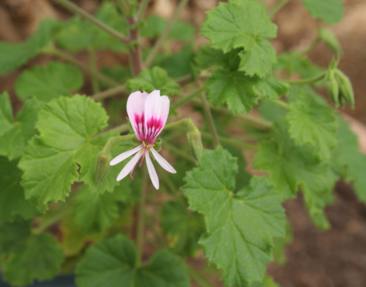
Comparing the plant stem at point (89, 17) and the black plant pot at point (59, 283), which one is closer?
the plant stem at point (89, 17)

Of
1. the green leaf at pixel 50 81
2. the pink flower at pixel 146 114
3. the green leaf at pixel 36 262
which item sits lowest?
the pink flower at pixel 146 114

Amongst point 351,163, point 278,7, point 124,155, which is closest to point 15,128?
point 124,155

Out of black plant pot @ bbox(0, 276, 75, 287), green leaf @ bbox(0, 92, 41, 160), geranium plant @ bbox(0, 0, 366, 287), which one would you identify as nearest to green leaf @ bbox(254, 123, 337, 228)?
geranium plant @ bbox(0, 0, 366, 287)

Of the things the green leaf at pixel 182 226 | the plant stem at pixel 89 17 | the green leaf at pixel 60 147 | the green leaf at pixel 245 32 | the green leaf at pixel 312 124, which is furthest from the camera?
the green leaf at pixel 182 226

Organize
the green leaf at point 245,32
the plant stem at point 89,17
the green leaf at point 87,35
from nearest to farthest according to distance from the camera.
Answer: the green leaf at point 245,32
the plant stem at point 89,17
the green leaf at point 87,35

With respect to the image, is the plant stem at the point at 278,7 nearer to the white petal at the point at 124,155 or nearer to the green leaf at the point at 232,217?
the green leaf at the point at 232,217

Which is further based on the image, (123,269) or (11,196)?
(123,269)

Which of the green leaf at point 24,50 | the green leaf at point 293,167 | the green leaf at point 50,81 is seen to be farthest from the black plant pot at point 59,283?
the green leaf at point 293,167

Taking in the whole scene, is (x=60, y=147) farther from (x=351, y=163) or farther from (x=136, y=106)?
(x=351, y=163)
